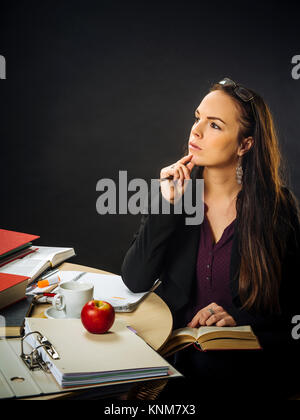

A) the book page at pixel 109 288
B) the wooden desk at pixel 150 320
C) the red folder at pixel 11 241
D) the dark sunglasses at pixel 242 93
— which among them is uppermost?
the dark sunglasses at pixel 242 93

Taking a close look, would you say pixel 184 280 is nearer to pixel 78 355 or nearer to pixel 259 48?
pixel 78 355

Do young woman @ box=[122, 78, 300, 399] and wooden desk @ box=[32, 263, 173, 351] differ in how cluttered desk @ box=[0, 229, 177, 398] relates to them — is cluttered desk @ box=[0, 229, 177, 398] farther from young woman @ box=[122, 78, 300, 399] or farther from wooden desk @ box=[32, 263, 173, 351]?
young woman @ box=[122, 78, 300, 399]

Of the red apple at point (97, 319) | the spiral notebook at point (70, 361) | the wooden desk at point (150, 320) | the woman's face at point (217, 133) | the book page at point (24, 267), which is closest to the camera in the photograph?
the spiral notebook at point (70, 361)

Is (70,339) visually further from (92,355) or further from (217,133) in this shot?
(217,133)

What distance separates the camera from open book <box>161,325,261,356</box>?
117cm

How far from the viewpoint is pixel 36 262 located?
1.45 m

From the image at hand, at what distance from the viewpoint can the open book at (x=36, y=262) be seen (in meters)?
1.35

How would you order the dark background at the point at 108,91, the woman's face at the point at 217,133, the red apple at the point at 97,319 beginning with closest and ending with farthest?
the red apple at the point at 97,319
the woman's face at the point at 217,133
the dark background at the point at 108,91

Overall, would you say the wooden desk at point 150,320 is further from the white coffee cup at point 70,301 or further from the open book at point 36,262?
the open book at point 36,262

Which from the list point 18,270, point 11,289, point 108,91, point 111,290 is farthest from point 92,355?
point 108,91

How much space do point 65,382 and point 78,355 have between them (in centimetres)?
8

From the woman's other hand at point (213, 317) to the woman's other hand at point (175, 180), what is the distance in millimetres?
419

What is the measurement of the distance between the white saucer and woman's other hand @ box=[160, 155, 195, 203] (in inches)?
25.1

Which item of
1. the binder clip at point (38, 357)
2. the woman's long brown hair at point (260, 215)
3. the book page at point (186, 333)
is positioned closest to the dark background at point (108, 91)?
the woman's long brown hair at point (260, 215)
